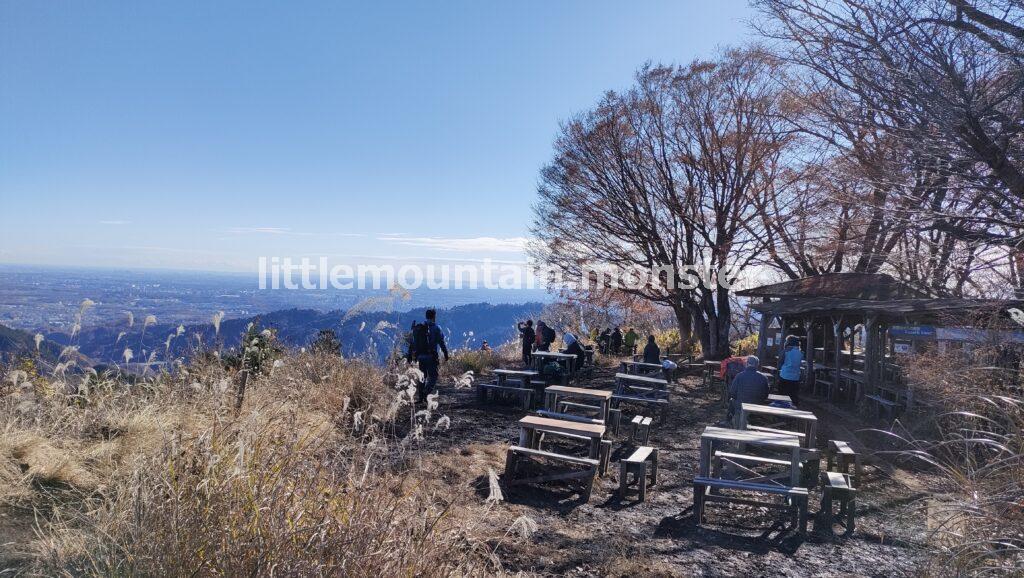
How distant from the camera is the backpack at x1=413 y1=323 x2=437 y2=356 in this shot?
9.34 meters

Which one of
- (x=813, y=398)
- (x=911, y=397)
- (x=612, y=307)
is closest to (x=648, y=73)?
(x=612, y=307)

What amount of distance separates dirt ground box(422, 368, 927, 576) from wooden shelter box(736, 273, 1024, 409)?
3.37 m

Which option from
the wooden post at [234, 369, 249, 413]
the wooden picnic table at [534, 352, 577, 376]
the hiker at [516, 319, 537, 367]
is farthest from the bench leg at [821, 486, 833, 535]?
the hiker at [516, 319, 537, 367]

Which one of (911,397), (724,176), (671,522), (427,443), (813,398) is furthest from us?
(724,176)

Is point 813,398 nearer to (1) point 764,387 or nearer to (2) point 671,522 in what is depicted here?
(1) point 764,387

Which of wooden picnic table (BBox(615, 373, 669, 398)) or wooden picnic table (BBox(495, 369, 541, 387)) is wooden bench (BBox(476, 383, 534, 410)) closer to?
wooden picnic table (BBox(495, 369, 541, 387))

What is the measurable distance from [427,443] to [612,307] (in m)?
14.4

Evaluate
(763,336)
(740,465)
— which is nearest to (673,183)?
(763,336)

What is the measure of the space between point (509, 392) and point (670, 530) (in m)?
5.73

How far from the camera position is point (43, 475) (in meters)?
4.00

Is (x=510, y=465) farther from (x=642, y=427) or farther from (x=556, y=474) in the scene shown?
(x=642, y=427)

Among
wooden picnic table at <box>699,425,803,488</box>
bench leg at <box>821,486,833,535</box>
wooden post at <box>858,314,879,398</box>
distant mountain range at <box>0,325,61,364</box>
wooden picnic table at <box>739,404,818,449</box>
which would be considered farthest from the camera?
wooden post at <box>858,314,879,398</box>

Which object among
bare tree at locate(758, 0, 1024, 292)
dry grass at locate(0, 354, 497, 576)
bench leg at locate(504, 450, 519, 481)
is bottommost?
bench leg at locate(504, 450, 519, 481)

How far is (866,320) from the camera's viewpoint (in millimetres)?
11578
